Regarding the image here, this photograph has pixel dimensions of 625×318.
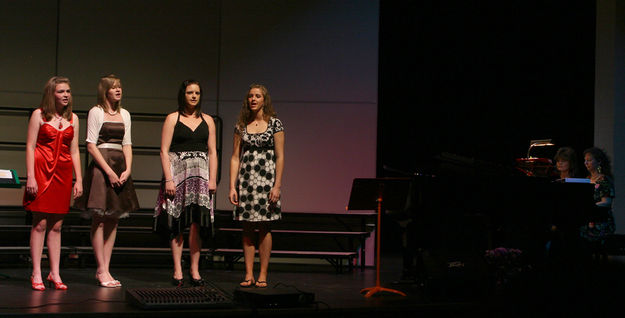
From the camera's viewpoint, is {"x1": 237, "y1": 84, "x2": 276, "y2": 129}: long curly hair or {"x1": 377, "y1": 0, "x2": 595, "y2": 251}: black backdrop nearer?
{"x1": 237, "y1": 84, "x2": 276, "y2": 129}: long curly hair

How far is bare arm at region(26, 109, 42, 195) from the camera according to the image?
175 inches

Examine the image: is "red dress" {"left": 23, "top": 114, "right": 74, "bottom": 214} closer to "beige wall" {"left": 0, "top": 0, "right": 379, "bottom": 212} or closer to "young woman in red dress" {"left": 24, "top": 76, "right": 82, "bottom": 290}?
"young woman in red dress" {"left": 24, "top": 76, "right": 82, "bottom": 290}

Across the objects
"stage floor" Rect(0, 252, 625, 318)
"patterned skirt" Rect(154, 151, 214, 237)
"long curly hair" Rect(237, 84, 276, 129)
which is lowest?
"stage floor" Rect(0, 252, 625, 318)

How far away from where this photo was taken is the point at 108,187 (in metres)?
4.75

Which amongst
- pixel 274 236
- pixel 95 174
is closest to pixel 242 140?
pixel 95 174

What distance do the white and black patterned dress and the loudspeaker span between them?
0.78 meters

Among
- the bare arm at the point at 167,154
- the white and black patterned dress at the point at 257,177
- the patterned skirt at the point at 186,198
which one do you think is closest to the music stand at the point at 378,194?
the white and black patterned dress at the point at 257,177

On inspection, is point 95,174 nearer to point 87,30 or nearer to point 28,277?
point 28,277

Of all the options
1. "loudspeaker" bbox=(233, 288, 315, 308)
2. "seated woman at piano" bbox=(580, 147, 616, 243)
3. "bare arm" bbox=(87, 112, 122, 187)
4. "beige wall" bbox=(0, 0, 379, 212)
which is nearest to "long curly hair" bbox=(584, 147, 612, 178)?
"seated woman at piano" bbox=(580, 147, 616, 243)

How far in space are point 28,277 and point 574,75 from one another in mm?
6426

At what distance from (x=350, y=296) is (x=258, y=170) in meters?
1.10

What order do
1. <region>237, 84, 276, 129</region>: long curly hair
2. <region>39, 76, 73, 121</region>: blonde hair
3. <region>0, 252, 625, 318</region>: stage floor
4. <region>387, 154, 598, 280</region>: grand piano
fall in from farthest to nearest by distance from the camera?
<region>387, 154, 598, 280</region>: grand piano < <region>237, 84, 276, 129</region>: long curly hair < <region>39, 76, 73, 121</region>: blonde hair < <region>0, 252, 625, 318</region>: stage floor

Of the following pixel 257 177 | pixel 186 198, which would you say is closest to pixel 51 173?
pixel 186 198

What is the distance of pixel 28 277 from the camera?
532 cm
